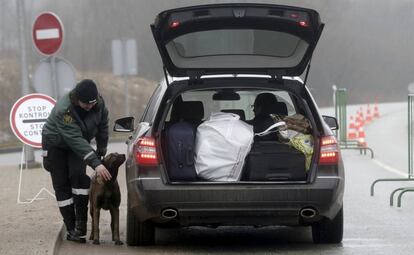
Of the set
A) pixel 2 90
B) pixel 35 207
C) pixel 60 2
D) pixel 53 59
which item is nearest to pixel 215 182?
pixel 35 207

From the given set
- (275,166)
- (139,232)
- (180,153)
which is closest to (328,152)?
(275,166)

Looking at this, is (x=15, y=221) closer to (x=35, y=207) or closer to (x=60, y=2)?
(x=35, y=207)

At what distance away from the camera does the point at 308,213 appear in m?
7.71

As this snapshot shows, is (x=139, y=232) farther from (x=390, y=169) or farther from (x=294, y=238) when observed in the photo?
(x=390, y=169)

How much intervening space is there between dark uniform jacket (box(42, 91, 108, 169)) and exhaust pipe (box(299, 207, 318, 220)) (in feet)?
5.98

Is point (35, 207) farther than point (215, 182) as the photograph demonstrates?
Yes

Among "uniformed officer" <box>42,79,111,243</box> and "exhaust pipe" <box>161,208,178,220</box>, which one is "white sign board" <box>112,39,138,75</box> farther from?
"exhaust pipe" <box>161,208,178,220</box>

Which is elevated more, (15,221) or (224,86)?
(224,86)

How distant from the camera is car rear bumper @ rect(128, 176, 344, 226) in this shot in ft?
24.8

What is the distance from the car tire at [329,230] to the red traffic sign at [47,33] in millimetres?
5938

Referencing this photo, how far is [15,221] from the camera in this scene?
10.0 meters

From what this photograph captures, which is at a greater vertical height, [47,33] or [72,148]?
[47,33]

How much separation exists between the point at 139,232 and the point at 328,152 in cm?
182

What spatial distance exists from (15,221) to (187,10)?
144 inches
